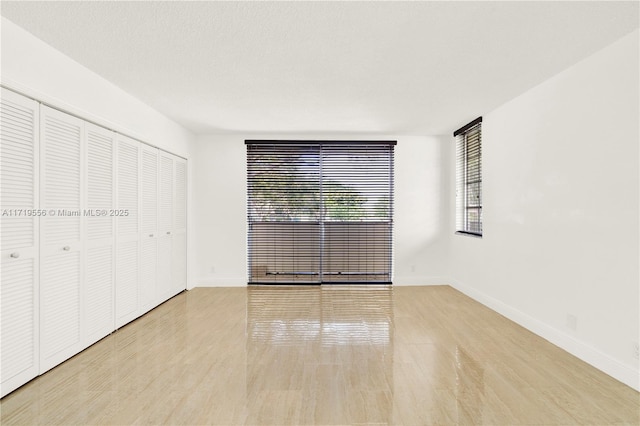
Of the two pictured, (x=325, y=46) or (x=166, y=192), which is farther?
(x=166, y=192)

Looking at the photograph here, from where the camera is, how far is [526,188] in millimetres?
3666

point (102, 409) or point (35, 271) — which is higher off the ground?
point (35, 271)

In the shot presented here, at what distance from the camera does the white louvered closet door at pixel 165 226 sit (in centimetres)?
448

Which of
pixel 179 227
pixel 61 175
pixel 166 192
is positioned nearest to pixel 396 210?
pixel 179 227

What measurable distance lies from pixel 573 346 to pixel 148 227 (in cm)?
468

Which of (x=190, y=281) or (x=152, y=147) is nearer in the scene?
(x=152, y=147)

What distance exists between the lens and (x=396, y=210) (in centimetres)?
570

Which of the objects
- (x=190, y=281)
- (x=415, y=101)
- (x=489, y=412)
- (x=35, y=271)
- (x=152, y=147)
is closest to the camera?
(x=489, y=412)

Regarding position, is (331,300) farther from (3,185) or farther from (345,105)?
(3,185)

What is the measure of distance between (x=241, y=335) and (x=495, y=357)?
2.39 metres

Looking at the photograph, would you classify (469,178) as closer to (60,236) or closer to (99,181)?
(99,181)

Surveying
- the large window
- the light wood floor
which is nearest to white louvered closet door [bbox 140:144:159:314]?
the light wood floor

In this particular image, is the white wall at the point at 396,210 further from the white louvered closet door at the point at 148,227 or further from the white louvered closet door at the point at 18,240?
the white louvered closet door at the point at 18,240

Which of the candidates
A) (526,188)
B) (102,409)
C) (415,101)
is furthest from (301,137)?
(102,409)
